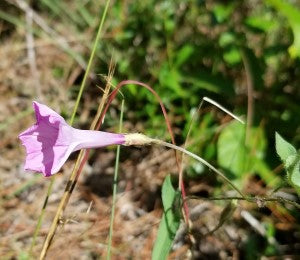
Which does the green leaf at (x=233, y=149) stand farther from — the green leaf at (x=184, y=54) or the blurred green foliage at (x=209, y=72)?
the green leaf at (x=184, y=54)

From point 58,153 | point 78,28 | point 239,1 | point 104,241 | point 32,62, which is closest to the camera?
point 58,153

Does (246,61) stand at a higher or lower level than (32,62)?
higher

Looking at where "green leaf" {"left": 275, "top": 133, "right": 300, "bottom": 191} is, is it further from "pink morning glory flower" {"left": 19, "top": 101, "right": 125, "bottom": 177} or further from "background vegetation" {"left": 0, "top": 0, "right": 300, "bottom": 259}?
"background vegetation" {"left": 0, "top": 0, "right": 300, "bottom": 259}

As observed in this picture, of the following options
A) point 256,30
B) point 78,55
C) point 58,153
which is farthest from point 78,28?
point 58,153

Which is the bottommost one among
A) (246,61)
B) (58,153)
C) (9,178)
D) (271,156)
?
(9,178)

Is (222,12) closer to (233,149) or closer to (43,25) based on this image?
(233,149)

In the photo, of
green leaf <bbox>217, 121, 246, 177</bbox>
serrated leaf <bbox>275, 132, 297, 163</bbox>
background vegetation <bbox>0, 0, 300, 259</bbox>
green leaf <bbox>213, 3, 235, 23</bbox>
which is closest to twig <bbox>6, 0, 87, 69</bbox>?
background vegetation <bbox>0, 0, 300, 259</bbox>

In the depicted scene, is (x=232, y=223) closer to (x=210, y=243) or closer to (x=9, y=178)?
(x=210, y=243)
